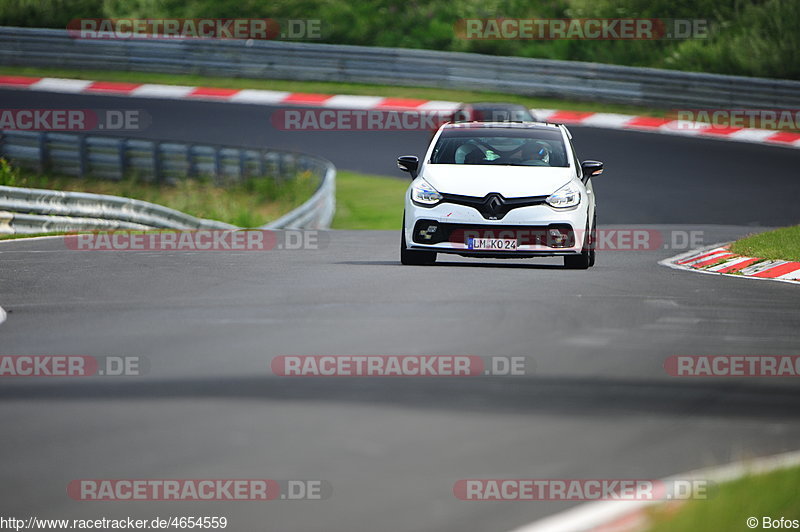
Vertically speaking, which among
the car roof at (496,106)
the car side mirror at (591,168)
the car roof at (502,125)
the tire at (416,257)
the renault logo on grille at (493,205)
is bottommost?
the car roof at (496,106)

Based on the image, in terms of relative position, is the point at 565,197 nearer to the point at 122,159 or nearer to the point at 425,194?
the point at 425,194

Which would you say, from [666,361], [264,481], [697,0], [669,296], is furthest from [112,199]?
[697,0]

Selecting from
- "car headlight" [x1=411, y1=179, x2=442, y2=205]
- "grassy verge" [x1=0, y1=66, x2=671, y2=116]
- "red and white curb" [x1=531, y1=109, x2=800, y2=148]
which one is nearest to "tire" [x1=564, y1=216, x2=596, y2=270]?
"car headlight" [x1=411, y1=179, x2=442, y2=205]

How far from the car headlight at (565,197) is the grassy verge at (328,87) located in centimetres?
2006

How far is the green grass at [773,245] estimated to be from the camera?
14.7 m

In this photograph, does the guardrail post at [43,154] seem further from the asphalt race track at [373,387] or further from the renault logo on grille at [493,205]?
the renault logo on grille at [493,205]

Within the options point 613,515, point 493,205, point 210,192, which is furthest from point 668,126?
point 613,515

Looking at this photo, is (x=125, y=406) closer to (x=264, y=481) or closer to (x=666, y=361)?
(x=264, y=481)

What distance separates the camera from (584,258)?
13.5 metres

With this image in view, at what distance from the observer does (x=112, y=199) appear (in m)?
21.6

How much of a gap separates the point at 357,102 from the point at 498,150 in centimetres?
1961

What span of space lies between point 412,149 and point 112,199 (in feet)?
29.0

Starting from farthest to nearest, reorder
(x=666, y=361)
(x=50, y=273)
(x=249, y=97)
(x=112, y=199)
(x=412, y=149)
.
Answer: (x=249, y=97) < (x=412, y=149) < (x=112, y=199) < (x=50, y=273) < (x=666, y=361)

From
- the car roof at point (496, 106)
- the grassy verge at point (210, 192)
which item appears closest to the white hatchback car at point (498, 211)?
the grassy verge at point (210, 192)
